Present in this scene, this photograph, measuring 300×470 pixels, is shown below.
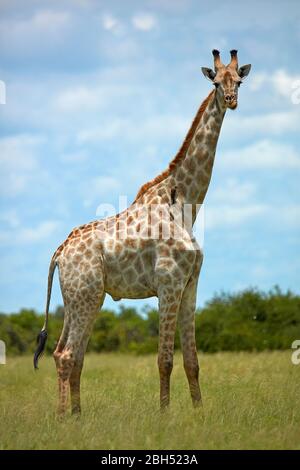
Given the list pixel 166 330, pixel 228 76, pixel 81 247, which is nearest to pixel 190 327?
pixel 166 330

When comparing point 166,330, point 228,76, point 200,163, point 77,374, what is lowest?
point 77,374

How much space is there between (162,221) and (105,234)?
2.88ft

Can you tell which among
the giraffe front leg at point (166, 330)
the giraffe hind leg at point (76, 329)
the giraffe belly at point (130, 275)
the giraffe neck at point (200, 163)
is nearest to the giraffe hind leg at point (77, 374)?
the giraffe hind leg at point (76, 329)

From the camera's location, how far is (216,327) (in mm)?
31562

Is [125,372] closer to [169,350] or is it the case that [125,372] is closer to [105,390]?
[105,390]

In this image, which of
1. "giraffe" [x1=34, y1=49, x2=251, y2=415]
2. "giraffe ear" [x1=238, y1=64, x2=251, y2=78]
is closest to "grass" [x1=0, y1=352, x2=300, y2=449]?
"giraffe" [x1=34, y1=49, x2=251, y2=415]

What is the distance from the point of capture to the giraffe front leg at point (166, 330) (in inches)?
416

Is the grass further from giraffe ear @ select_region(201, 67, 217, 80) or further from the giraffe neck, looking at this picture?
giraffe ear @ select_region(201, 67, 217, 80)

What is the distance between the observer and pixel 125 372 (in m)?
19.1

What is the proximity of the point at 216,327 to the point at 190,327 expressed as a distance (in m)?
20.8

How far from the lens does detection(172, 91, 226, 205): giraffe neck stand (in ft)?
36.8

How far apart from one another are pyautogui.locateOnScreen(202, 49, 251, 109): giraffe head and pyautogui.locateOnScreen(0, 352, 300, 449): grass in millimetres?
4003

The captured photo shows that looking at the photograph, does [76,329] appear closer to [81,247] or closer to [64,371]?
[64,371]

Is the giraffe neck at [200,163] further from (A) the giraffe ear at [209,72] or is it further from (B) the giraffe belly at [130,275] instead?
(B) the giraffe belly at [130,275]
